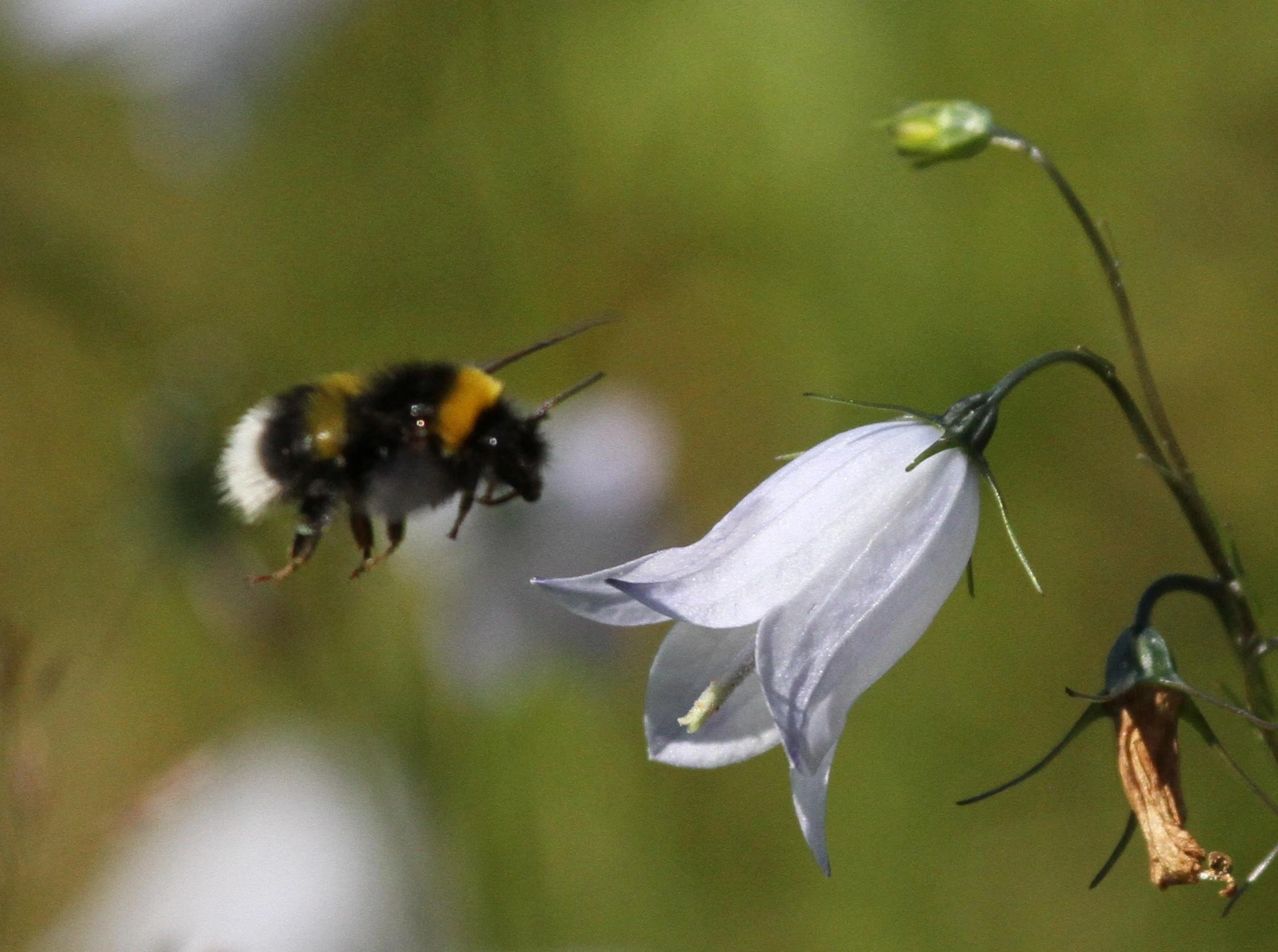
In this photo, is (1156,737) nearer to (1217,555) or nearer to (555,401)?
(1217,555)

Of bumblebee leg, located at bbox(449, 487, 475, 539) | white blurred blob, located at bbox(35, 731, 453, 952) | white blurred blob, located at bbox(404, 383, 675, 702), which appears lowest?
white blurred blob, located at bbox(35, 731, 453, 952)

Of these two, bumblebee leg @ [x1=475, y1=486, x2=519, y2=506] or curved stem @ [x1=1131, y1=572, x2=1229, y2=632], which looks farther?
bumblebee leg @ [x1=475, y1=486, x2=519, y2=506]

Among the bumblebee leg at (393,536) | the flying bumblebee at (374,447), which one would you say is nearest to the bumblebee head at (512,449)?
the flying bumblebee at (374,447)

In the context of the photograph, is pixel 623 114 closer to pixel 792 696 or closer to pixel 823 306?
pixel 823 306

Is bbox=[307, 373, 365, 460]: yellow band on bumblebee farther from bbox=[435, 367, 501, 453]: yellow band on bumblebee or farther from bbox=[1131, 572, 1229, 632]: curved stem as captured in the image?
bbox=[1131, 572, 1229, 632]: curved stem

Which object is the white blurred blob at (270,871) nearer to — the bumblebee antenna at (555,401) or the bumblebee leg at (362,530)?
the bumblebee leg at (362,530)

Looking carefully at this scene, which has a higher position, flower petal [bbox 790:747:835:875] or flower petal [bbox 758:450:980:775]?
flower petal [bbox 758:450:980:775]

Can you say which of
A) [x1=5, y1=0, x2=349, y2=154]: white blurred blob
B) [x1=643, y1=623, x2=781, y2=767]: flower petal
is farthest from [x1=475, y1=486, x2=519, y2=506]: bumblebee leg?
[x1=5, y1=0, x2=349, y2=154]: white blurred blob
